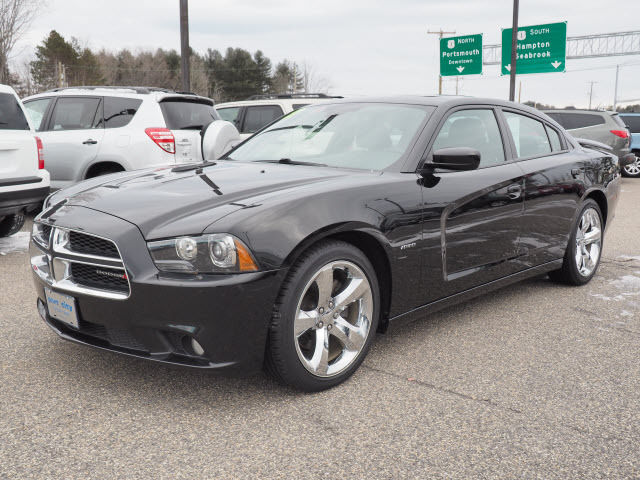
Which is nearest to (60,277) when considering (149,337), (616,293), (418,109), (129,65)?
(149,337)

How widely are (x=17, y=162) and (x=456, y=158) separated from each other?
445 centimetres

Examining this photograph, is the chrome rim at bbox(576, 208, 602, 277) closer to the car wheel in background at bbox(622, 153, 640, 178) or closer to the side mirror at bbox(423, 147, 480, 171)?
the side mirror at bbox(423, 147, 480, 171)

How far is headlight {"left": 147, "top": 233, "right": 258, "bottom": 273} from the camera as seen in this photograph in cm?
265

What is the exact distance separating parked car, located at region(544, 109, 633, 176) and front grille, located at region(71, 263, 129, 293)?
46.3 ft

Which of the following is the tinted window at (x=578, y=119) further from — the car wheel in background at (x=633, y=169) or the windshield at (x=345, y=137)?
the windshield at (x=345, y=137)

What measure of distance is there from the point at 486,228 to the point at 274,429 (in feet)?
6.38

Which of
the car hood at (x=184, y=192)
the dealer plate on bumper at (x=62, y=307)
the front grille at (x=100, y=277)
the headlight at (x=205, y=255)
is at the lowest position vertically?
the dealer plate on bumper at (x=62, y=307)

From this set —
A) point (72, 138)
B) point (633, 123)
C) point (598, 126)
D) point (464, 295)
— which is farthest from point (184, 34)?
point (633, 123)

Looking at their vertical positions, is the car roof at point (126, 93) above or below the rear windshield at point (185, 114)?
above

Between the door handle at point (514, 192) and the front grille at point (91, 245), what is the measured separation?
2564 mm

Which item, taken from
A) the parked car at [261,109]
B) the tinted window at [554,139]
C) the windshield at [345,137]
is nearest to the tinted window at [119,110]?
the parked car at [261,109]

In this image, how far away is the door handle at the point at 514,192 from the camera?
4.12 metres

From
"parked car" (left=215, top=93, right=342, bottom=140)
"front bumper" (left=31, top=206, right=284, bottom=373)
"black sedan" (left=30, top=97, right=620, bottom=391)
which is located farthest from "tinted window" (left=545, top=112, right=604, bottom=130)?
"front bumper" (left=31, top=206, right=284, bottom=373)

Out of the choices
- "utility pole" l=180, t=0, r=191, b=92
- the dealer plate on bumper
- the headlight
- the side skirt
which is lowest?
the side skirt
